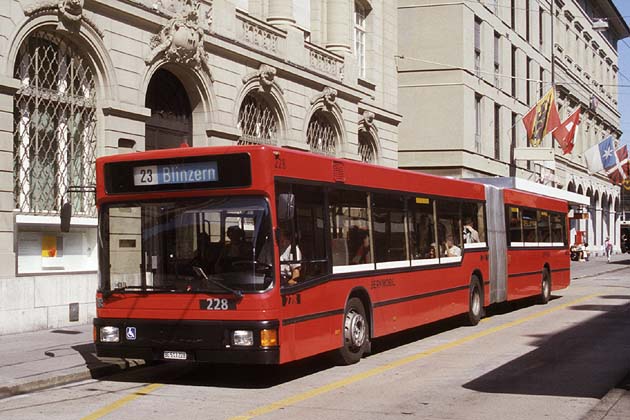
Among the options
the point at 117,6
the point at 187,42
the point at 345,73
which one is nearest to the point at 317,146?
the point at 345,73

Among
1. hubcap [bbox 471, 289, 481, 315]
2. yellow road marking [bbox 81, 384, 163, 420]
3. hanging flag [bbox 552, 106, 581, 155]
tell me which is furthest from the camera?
hanging flag [bbox 552, 106, 581, 155]

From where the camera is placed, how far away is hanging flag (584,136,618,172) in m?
56.8

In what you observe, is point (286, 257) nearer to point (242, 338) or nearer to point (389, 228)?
point (242, 338)

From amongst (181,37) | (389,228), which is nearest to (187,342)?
(389,228)

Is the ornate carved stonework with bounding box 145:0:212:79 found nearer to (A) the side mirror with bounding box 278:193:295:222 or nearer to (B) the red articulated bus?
(B) the red articulated bus

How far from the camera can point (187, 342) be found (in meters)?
11.3

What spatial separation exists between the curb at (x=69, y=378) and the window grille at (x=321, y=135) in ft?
52.4

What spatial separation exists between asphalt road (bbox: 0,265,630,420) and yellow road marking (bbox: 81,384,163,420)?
0.01 meters

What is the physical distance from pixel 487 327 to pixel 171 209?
901 centimetres

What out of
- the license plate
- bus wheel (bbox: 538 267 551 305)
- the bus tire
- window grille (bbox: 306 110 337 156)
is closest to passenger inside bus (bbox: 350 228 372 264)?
the bus tire

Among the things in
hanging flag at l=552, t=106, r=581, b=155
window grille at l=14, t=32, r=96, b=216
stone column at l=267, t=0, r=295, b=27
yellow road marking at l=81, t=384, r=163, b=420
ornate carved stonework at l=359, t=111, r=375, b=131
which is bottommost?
yellow road marking at l=81, t=384, r=163, b=420

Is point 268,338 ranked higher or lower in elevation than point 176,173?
lower

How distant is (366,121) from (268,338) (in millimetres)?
22183

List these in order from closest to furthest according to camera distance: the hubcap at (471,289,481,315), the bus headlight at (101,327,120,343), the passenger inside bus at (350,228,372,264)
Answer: the bus headlight at (101,327,120,343), the passenger inside bus at (350,228,372,264), the hubcap at (471,289,481,315)
